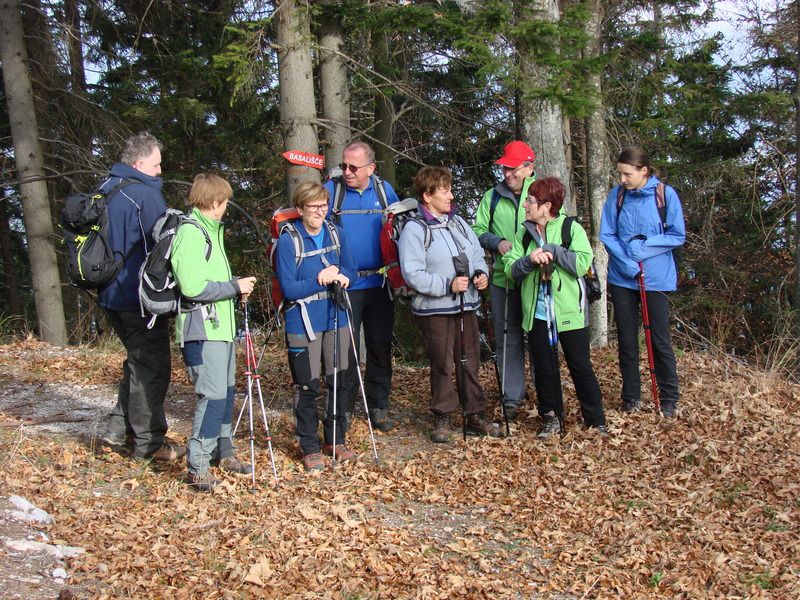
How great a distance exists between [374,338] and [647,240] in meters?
2.41

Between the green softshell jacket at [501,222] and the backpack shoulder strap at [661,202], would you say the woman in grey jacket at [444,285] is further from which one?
the backpack shoulder strap at [661,202]

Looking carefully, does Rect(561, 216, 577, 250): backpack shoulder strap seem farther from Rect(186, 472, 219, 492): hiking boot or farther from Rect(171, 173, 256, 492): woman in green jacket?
Rect(186, 472, 219, 492): hiking boot

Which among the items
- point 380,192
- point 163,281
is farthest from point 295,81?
point 163,281

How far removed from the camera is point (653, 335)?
6.80 meters

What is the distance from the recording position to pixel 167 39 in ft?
42.0

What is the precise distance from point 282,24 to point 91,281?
12.3 feet

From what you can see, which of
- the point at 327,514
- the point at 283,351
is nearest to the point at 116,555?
the point at 327,514

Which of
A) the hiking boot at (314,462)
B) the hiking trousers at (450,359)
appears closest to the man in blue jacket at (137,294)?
the hiking boot at (314,462)

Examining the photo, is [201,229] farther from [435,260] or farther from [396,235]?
[435,260]

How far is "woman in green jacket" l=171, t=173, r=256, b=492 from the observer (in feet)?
17.6

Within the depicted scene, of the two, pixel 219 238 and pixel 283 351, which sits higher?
pixel 219 238

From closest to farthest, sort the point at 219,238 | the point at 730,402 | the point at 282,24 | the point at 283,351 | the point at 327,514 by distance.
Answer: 1. the point at 327,514
2. the point at 219,238
3. the point at 730,402
4. the point at 282,24
5. the point at 283,351

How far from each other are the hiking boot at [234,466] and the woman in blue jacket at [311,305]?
17.3 inches

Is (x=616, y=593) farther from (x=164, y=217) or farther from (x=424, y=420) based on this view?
(x=164, y=217)
